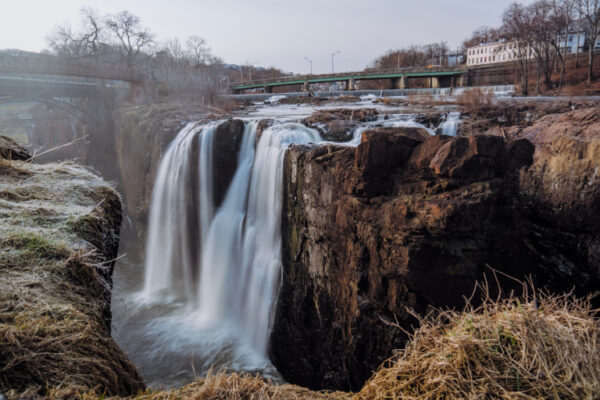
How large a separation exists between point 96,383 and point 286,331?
8275mm

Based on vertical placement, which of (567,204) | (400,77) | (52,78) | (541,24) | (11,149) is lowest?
(567,204)

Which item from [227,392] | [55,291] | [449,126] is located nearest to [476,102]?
[449,126]

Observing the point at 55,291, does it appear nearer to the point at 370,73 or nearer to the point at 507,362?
the point at 507,362

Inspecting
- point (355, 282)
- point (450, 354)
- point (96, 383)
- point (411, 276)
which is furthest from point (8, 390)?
point (355, 282)

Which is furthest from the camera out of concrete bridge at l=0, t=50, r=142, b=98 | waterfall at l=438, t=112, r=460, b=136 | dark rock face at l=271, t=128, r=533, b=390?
concrete bridge at l=0, t=50, r=142, b=98

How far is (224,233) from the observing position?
12.6 metres

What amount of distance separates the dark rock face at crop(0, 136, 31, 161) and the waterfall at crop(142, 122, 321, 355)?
6.45m

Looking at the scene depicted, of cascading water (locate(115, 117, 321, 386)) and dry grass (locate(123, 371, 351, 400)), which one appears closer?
dry grass (locate(123, 371, 351, 400))

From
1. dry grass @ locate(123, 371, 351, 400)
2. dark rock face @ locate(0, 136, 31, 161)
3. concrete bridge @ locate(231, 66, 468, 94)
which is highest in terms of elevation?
concrete bridge @ locate(231, 66, 468, 94)

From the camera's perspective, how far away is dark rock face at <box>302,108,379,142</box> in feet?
39.9

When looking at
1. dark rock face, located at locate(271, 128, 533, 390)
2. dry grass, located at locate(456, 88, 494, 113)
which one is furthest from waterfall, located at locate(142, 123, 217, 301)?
dry grass, located at locate(456, 88, 494, 113)

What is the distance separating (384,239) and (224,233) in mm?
7175

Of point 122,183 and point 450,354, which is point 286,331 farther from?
point 122,183

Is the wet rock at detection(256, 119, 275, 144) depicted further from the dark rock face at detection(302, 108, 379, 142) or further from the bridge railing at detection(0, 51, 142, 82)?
the bridge railing at detection(0, 51, 142, 82)
